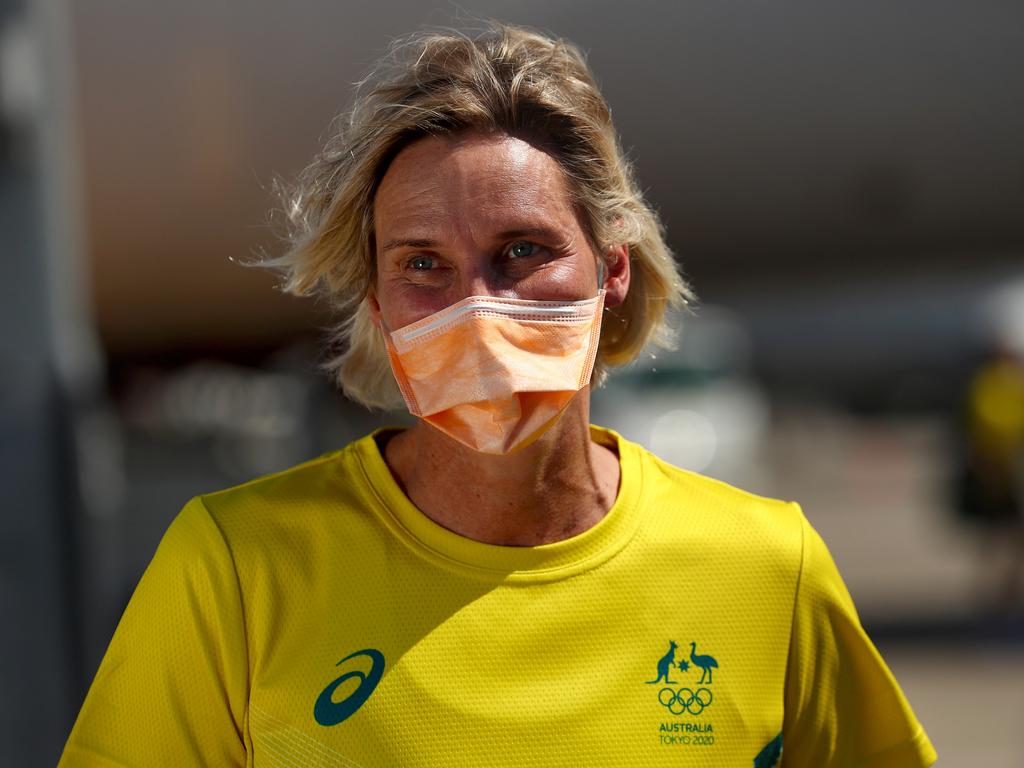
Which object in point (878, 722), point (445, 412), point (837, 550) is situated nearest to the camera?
point (445, 412)

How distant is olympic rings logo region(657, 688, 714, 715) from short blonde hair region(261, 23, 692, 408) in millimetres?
588

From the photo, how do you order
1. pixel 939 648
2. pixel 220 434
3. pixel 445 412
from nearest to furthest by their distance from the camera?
pixel 445 412 → pixel 939 648 → pixel 220 434

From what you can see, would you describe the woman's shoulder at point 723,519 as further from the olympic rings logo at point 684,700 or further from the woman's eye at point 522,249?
the woman's eye at point 522,249

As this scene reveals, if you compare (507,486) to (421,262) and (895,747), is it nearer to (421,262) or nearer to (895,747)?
(421,262)

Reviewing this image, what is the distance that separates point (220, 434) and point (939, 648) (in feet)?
21.3

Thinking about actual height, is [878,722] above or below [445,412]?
below

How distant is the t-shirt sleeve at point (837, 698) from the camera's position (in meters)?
1.70

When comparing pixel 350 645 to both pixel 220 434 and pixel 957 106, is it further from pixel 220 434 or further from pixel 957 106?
pixel 220 434

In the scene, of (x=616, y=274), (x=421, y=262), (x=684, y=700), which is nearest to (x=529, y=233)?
(x=421, y=262)

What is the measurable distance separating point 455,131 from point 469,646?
64 cm

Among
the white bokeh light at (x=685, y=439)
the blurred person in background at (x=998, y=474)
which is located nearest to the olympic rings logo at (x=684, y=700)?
the blurred person in background at (x=998, y=474)

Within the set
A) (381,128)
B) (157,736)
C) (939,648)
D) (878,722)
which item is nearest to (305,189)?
(381,128)

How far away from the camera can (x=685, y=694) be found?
160cm

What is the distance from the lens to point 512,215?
5.18ft
